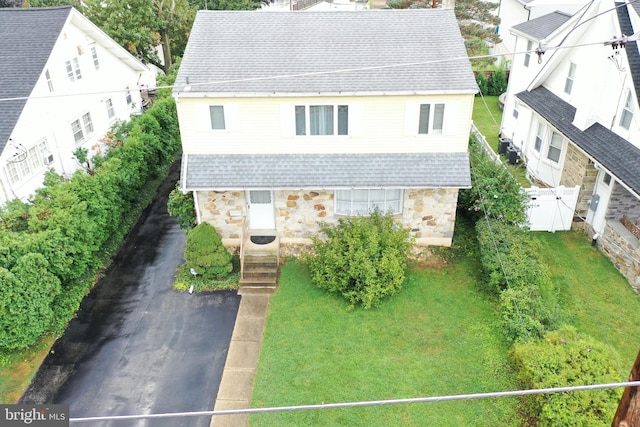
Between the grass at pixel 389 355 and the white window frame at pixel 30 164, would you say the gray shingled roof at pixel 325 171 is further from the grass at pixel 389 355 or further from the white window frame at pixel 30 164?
the white window frame at pixel 30 164

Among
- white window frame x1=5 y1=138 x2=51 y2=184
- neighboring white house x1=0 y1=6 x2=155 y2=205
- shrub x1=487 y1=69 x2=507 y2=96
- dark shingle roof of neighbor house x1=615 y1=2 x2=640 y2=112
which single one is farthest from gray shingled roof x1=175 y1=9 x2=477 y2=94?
shrub x1=487 y1=69 x2=507 y2=96

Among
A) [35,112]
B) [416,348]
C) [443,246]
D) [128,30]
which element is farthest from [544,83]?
[128,30]

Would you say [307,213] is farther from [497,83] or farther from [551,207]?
[497,83]

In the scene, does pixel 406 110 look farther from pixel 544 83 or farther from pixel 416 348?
pixel 544 83

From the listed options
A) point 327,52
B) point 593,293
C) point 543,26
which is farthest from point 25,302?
point 543,26

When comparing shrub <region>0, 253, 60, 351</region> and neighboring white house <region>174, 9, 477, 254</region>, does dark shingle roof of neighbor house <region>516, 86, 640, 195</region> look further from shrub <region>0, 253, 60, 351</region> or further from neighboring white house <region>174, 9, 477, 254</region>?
shrub <region>0, 253, 60, 351</region>

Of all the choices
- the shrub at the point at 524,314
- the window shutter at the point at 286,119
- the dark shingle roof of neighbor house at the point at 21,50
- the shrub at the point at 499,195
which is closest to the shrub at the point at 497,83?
the shrub at the point at 499,195
